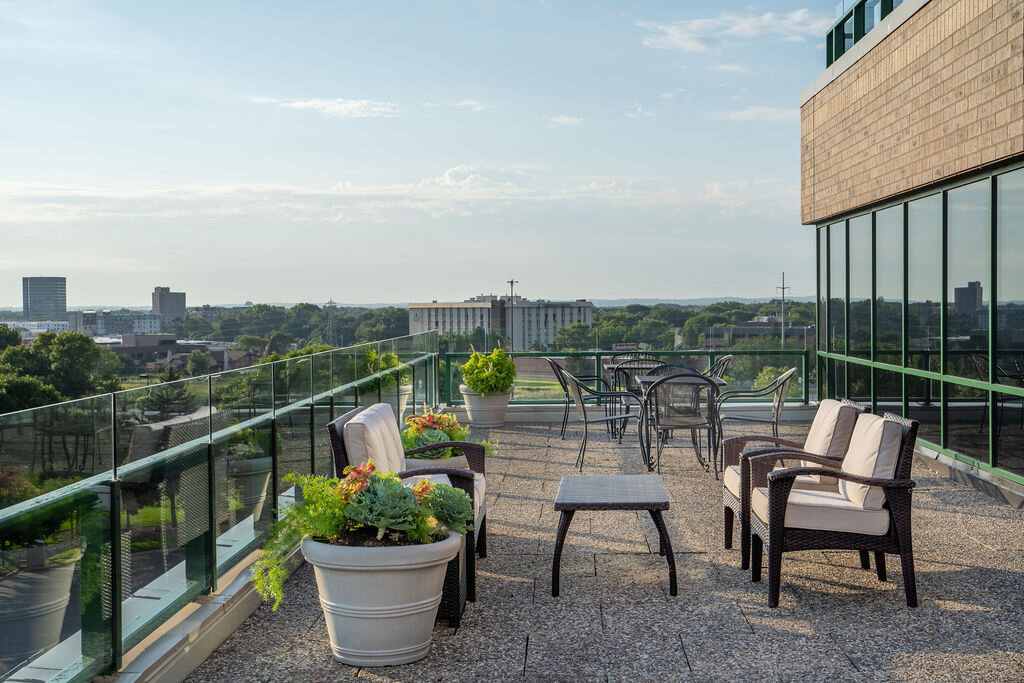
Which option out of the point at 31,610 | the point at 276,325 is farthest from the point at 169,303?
the point at 31,610

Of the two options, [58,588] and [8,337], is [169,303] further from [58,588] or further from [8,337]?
[58,588]

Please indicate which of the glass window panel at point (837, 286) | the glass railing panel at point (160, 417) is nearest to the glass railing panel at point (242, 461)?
the glass railing panel at point (160, 417)

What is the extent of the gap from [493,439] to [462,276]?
90.2 ft

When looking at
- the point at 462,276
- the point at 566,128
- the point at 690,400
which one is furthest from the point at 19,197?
the point at 690,400

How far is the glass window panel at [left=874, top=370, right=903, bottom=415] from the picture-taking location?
29.1 ft

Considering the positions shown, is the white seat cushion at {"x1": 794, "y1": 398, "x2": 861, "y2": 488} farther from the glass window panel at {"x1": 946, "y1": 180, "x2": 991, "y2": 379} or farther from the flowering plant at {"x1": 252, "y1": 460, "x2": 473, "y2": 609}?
the glass window panel at {"x1": 946, "y1": 180, "x2": 991, "y2": 379}

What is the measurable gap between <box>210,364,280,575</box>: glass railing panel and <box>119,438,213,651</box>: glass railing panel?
0.61 feet

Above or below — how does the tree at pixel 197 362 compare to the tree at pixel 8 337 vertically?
below

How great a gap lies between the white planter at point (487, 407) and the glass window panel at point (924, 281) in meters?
5.06

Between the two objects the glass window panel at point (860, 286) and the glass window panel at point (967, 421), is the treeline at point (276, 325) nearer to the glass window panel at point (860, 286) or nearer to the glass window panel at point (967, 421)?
the glass window panel at point (860, 286)

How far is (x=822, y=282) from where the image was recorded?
11266 mm

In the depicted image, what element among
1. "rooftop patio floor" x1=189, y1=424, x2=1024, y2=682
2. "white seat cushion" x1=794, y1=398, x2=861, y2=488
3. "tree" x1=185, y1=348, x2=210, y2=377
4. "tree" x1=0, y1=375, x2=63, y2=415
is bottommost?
"tree" x1=0, y1=375, x2=63, y2=415

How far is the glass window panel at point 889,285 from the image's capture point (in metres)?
8.84

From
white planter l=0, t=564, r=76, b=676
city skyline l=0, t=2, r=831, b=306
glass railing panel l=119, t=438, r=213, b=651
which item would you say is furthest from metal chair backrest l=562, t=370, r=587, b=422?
white planter l=0, t=564, r=76, b=676
